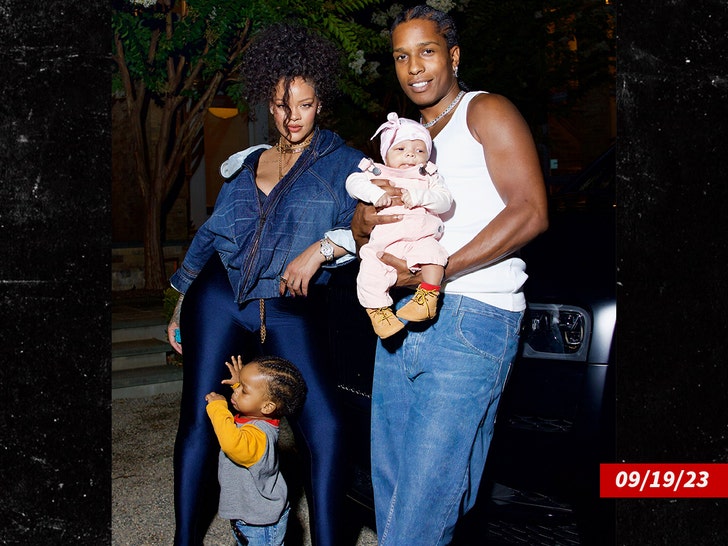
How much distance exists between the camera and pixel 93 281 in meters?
2.54

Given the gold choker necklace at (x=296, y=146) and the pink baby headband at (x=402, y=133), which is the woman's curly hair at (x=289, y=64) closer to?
the gold choker necklace at (x=296, y=146)

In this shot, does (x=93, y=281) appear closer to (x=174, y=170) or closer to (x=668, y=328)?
(x=668, y=328)

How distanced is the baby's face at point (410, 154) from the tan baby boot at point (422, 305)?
1.15 feet

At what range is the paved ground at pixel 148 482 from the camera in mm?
3836

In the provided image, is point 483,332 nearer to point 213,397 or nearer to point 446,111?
→ point 446,111

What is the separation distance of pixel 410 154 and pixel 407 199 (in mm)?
135

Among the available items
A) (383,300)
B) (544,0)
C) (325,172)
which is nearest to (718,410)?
(383,300)

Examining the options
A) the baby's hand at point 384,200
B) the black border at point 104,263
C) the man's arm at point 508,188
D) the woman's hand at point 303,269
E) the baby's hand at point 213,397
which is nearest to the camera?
the man's arm at point 508,188

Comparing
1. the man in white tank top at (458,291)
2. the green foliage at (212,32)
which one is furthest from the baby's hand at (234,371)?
the green foliage at (212,32)

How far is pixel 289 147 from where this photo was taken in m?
2.85

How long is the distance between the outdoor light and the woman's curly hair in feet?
3.52

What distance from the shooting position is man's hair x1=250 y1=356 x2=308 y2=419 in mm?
2697

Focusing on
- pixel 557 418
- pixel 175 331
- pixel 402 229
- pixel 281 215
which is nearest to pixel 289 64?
pixel 281 215

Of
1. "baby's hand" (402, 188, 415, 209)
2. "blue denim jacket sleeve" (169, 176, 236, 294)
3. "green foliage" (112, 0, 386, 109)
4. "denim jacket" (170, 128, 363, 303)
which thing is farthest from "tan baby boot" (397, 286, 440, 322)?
"green foliage" (112, 0, 386, 109)
